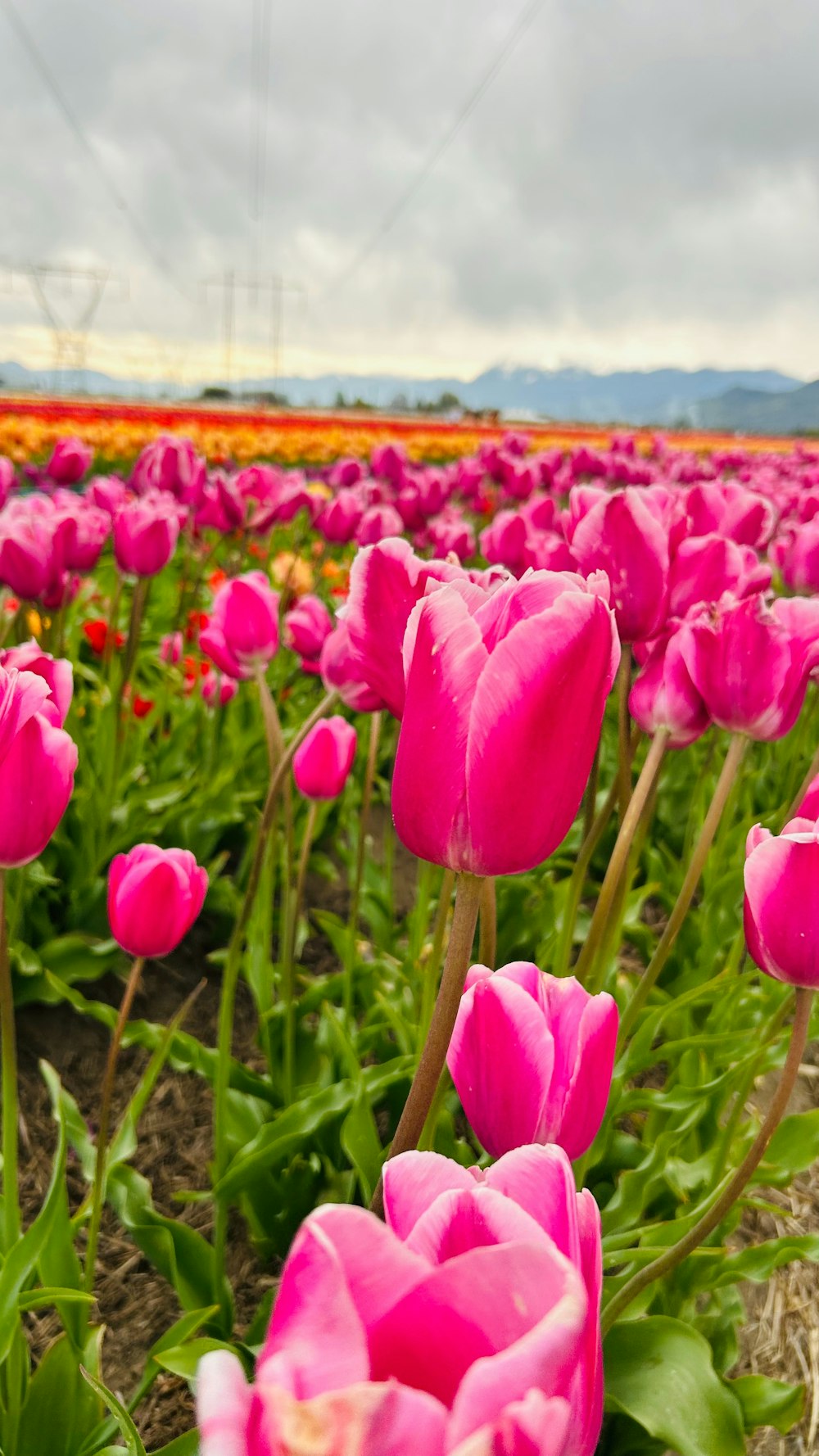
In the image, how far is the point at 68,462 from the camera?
11.2ft

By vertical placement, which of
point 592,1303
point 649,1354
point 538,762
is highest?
point 538,762

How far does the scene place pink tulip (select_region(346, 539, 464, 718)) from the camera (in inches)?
32.9

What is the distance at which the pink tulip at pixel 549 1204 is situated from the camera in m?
0.41

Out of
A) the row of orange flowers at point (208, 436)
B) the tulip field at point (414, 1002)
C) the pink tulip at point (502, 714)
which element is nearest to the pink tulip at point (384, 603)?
the tulip field at point (414, 1002)

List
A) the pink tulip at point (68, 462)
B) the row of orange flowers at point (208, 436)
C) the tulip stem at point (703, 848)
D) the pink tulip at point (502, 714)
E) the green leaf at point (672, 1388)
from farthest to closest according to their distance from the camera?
the row of orange flowers at point (208, 436)
the pink tulip at point (68, 462)
the tulip stem at point (703, 848)
the green leaf at point (672, 1388)
the pink tulip at point (502, 714)

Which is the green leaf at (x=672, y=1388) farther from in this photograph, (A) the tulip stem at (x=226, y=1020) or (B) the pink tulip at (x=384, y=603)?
(B) the pink tulip at (x=384, y=603)

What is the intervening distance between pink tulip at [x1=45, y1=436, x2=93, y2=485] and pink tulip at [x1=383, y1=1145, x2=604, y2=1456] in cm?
330

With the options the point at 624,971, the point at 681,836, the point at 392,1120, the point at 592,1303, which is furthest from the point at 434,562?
the point at 681,836

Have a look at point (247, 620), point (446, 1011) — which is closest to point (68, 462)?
point (247, 620)

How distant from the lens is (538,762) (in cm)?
68

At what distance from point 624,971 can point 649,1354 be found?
66.6 inches

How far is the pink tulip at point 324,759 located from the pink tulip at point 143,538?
831 mm

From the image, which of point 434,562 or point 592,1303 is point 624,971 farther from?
point 592,1303

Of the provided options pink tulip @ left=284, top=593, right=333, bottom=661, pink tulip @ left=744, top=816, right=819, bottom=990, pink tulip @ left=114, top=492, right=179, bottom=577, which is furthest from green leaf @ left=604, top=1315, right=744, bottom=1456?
pink tulip @ left=114, top=492, right=179, bottom=577
